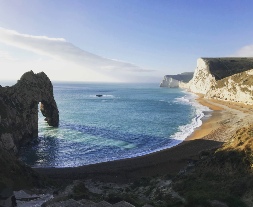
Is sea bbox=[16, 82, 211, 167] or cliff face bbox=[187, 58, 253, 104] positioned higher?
cliff face bbox=[187, 58, 253, 104]

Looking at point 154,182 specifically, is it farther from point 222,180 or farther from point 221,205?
point 221,205

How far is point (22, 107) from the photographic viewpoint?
62.6 meters

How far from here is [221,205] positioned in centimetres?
2103

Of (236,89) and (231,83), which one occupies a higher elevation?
(231,83)

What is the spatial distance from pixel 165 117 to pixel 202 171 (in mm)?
64480

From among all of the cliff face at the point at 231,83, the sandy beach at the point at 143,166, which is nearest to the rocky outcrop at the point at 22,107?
the sandy beach at the point at 143,166

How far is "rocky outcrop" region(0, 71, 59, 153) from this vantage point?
51.8m

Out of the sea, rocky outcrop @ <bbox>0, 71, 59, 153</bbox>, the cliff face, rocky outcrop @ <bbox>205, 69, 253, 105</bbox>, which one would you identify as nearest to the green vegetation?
the sea

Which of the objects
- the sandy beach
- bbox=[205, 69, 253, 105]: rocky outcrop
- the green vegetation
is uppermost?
bbox=[205, 69, 253, 105]: rocky outcrop

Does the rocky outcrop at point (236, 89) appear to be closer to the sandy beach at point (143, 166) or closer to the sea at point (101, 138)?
the sea at point (101, 138)

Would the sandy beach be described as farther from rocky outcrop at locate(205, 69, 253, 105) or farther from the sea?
rocky outcrop at locate(205, 69, 253, 105)

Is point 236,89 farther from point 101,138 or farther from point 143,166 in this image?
point 143,166

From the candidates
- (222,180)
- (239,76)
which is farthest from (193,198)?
(239,76)

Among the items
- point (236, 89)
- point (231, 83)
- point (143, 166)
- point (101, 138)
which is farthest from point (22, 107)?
point (231, 83)
